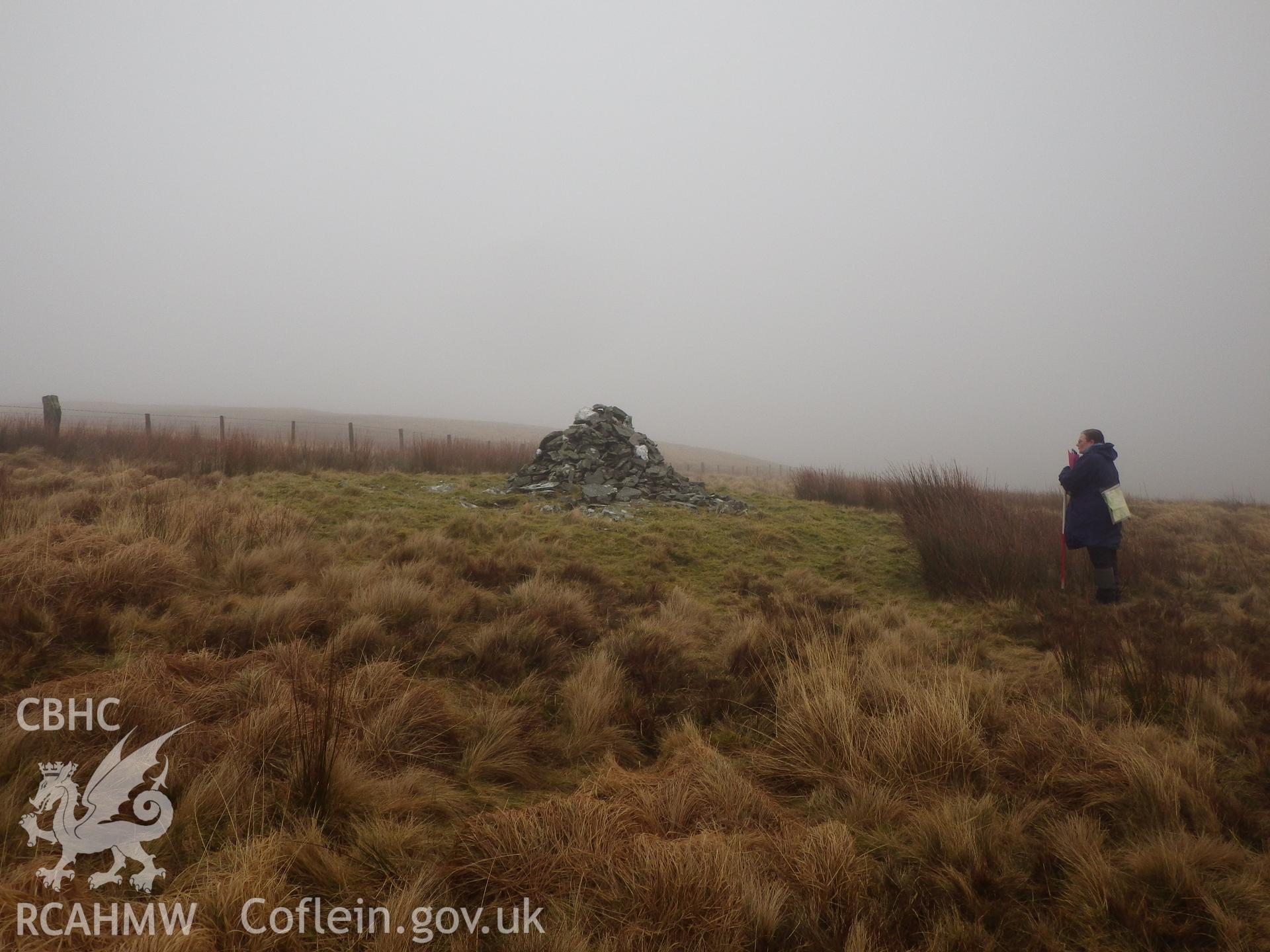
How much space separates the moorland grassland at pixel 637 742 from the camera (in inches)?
79.6

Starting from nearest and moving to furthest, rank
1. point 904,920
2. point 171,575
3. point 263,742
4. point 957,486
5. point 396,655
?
point 904,920 → point 263,742 → point 396,655 → point 171,575 → point 957,486

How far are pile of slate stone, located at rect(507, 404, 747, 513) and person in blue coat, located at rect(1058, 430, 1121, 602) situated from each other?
6.22m

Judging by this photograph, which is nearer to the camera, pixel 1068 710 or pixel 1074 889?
pixel 1074 889

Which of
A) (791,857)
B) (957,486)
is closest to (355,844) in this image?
(791,857)

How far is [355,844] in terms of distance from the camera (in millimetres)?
2189

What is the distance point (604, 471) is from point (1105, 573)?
936 cm

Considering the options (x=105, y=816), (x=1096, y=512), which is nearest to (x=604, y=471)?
(x=1096, y=512)

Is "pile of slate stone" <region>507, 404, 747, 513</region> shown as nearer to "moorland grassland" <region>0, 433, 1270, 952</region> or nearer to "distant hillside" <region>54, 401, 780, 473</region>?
"moorland grassland" <region>0, 433, 1270, 952</region>

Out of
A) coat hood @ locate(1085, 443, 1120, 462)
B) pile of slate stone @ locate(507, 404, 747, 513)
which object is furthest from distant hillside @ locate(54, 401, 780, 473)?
coat hood @ locate(1085, 443, 1120, 462)

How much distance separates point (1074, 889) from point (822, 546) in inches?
302

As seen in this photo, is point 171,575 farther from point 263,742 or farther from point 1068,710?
A: point 1068,710

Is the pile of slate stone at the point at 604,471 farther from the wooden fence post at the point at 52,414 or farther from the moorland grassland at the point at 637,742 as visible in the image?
the wooden fence post at the point at 52,414

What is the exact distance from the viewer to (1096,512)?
674 cm

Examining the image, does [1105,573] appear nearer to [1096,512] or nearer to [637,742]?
[1096,512]
